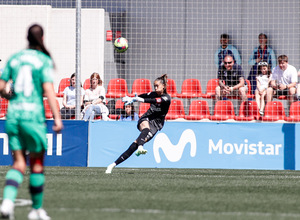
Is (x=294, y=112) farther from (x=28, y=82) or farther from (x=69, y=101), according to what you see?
(x=28, y=82)

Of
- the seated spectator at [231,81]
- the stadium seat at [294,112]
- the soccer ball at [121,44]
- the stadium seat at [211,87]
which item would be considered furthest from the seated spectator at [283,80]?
the soccer ball at [121,44]

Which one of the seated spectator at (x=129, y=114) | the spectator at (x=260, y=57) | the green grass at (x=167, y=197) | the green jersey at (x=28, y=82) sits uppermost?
the spectator at (x=260, y=57)

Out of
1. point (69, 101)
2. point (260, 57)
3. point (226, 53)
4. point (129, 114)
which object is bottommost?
point (129, 114)

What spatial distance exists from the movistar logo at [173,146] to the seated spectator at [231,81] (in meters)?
1.93

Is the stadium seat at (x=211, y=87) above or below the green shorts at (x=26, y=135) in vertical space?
above

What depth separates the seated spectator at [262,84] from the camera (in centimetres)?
1543

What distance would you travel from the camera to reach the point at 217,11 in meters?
15.2

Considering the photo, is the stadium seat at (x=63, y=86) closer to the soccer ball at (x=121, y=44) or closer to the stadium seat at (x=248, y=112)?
the soccer ball at (x=121, y=44)

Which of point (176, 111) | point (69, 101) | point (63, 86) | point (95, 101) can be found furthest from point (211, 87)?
point (63, 86)

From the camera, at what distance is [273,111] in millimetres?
15367

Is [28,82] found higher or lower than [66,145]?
higher

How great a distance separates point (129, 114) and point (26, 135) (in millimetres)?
9344

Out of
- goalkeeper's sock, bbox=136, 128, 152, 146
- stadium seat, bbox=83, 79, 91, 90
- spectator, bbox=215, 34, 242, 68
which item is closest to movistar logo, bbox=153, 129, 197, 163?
goalkeeper's sock, bbox=136, 128, 152, 146

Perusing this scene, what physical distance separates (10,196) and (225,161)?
8.87m
